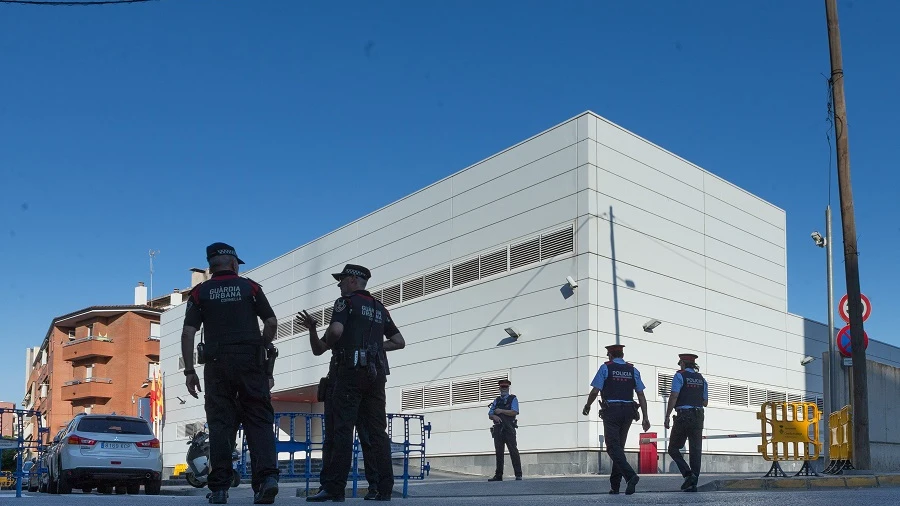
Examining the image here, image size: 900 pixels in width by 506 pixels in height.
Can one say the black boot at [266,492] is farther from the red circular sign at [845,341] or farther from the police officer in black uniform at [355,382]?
the red circular sign at [845,341]

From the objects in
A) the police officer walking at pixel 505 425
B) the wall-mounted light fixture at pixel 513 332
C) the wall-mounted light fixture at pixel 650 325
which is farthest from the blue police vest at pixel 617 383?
the wall-mounted light fixture at pixel 513 332

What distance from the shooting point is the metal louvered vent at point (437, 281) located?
26906 millimetres

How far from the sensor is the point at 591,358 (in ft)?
72.0

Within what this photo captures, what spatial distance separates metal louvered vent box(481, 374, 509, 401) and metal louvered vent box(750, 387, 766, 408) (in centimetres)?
740

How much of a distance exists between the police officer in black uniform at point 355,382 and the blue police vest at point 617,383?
410 cm

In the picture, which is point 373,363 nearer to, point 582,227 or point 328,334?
point 328,334

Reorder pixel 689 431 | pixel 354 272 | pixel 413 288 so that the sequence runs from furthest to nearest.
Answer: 1. pixel 413 288
2. pixel 689 431
3. pixel 354 272

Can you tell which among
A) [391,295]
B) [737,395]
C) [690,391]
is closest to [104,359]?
[391,295]

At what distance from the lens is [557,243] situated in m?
23.5

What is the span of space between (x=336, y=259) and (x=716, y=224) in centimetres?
1195

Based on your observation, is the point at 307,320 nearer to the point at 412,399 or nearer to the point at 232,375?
the point at 232,375

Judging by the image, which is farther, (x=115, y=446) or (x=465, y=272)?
(x=465, y=272)

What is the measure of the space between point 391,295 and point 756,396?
10.6 metres

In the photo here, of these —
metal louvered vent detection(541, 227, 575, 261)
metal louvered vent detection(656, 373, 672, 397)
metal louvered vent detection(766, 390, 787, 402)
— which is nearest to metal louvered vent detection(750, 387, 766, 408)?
metal louvered vent detection(766, 390, 787, 402)
